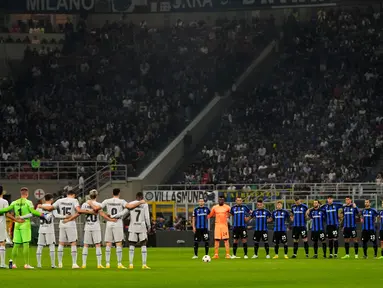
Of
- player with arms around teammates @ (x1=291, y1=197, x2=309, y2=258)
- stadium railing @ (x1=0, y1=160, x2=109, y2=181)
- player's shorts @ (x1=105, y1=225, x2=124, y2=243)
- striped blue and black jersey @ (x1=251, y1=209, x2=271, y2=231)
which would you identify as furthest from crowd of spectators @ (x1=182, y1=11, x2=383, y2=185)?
player's shorts @ (x1=105, y1=225, x2=124, y2=243)

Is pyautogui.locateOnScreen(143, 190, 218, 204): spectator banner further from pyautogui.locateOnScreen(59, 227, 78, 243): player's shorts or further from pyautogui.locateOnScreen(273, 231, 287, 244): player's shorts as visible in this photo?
pyautogui.locateOnScreen(59, 227, 78, 243): player's shorts

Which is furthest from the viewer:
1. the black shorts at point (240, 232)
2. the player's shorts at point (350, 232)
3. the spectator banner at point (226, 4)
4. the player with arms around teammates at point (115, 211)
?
the spectator banner at point (226, 4)

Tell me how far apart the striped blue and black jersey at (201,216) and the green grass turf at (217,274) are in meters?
2.49

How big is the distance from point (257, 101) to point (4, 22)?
62.4 feet

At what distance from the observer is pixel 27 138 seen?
213 ft

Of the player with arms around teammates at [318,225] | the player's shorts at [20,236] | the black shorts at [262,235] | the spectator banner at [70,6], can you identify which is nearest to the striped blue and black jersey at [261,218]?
the black shorts at [262,235]

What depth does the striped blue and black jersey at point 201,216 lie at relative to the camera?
4159 centimetres

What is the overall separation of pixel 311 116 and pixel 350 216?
23.1 m

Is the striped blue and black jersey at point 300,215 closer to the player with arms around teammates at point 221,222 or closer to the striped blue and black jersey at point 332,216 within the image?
the striped blue and black jersey at point 332,216

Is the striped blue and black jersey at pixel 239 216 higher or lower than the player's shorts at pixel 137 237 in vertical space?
higher

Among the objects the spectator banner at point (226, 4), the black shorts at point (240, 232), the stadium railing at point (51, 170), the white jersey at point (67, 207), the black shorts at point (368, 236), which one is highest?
the spectator banner at point (226, 4)

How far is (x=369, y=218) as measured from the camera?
4078cm

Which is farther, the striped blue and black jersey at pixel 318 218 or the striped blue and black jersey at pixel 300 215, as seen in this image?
the striped blue and black jersey at pixel 300 215

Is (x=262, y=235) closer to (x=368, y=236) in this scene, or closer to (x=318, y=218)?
(x=318, y=218)
